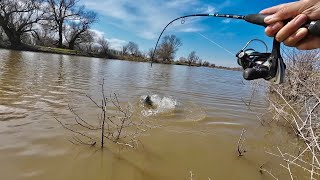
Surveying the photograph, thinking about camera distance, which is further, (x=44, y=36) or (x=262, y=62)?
(x=44, y=36)

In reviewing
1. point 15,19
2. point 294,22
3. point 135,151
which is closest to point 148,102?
point 135,151

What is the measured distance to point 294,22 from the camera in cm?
180

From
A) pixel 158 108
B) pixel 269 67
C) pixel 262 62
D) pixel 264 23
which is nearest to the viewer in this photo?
pixel 264 23

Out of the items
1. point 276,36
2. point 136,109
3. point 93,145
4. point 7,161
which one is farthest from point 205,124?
point 276,36

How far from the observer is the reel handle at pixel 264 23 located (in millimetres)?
1776

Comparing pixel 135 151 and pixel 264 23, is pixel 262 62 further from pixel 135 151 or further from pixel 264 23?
pixel 135 151

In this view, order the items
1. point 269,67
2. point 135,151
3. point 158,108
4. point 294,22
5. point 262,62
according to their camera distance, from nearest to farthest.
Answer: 1. point 294,22
2. point 269,67
3. point 262,62
4. point 135,151
5. point 158,108

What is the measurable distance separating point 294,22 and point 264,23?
243 mm

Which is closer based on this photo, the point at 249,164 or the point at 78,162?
the point at 78,162

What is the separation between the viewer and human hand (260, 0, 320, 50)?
1.80 m

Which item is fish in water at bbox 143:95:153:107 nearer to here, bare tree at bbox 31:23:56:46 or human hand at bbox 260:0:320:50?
human hand at bbox 260:0:320:50

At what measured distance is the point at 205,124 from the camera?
23.7ft

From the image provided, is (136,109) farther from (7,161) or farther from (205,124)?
(7,161)

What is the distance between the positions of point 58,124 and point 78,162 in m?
1.81
